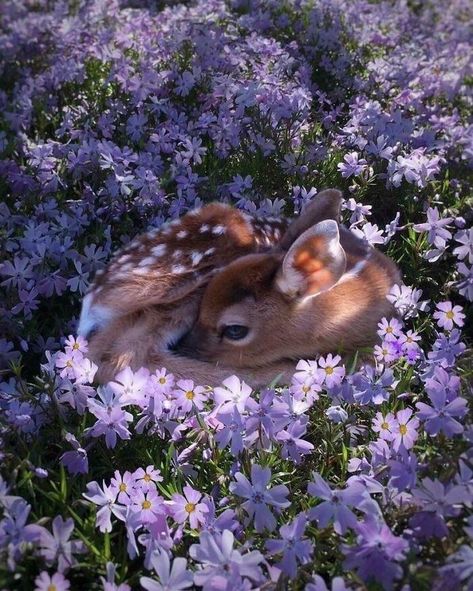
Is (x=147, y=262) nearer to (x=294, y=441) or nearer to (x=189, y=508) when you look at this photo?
(x=294, y=441)

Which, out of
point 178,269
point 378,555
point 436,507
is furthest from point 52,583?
point 178,269

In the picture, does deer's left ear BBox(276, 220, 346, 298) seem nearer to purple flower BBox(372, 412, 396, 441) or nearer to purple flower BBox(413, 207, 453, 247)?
purple flower BBox(413, 207, 453, 247)

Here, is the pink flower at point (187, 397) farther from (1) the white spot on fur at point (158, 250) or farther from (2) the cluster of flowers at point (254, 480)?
(1) the white spot on fur at point (158, 250)

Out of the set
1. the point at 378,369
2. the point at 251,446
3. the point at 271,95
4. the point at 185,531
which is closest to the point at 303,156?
the point at 271,95

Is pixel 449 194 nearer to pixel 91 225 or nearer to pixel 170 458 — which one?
pixel 91 225

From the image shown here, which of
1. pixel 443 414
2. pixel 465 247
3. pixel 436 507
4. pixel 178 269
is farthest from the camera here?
pixel 178 269

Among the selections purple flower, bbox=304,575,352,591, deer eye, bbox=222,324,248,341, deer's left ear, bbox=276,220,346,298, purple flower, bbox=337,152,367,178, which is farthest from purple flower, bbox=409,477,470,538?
purple flower, bbox=337,152,367,178
